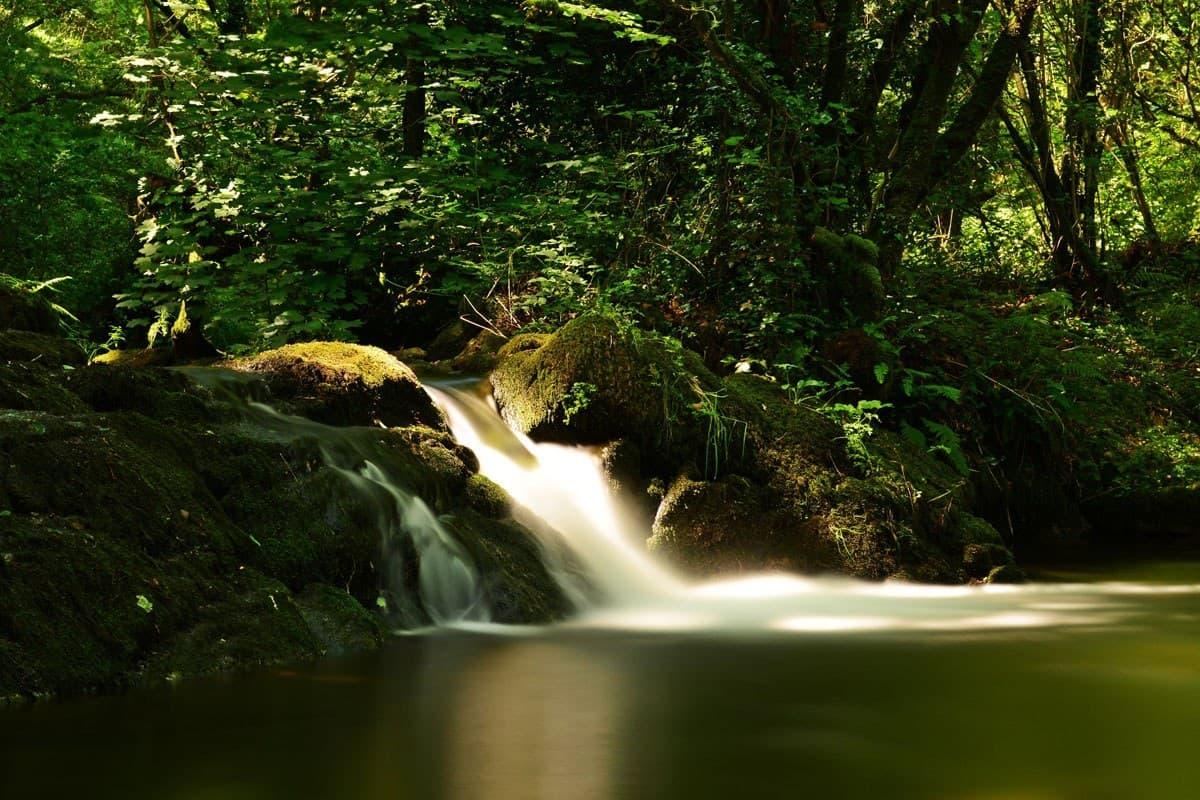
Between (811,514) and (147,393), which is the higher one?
(147,393)

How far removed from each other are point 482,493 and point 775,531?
85.6 inches

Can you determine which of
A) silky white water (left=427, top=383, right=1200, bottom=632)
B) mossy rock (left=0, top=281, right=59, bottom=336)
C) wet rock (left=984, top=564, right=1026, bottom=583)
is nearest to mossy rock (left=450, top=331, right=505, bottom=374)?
silky white water (left=427, top=383, right=1200, bottom=632)

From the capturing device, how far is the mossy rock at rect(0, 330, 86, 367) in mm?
6047

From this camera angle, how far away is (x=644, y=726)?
4012mm

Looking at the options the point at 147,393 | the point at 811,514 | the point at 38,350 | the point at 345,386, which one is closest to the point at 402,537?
the point at 147,393

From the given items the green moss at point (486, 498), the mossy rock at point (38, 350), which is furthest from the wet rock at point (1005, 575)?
the mossy rock at point (38, 350)

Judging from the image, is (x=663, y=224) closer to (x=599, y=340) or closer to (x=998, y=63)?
(x=599, y=340)

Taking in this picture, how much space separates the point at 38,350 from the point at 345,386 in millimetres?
1944

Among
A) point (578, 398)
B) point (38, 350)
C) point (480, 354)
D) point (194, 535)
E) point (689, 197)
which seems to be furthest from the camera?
point (689, 197)

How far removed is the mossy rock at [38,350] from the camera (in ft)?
19.8

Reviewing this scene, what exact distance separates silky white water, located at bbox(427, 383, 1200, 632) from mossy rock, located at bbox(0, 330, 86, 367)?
264cm

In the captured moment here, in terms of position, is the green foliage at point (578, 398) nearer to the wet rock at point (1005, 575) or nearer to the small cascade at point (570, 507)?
the small cascade at point (570, 507)

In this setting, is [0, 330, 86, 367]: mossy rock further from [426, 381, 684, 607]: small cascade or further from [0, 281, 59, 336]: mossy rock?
[426, 381, 684, 607]: small cascade

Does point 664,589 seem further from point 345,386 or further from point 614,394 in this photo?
point 345,386
